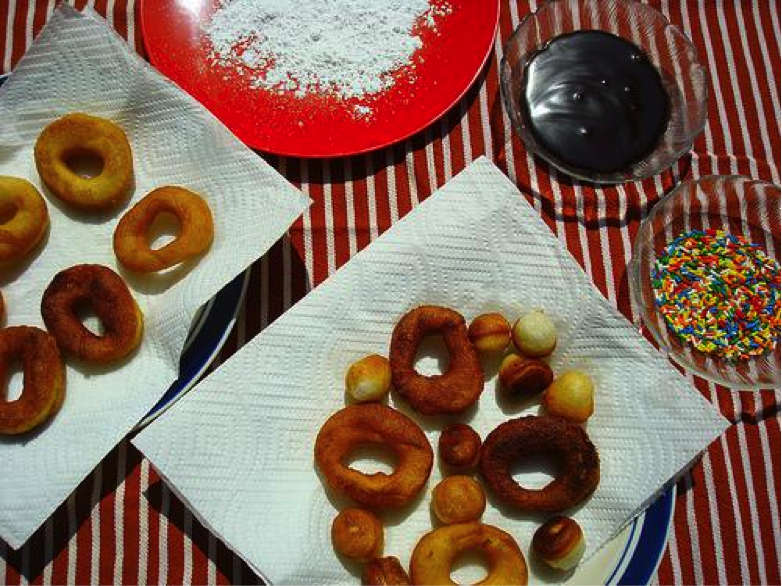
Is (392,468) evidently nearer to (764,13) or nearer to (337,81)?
(337,81)

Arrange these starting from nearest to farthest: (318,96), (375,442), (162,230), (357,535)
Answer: (357,535) < (375,442) < (162,230) < (318,96)

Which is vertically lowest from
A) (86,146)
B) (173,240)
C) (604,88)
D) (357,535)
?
(357,535)

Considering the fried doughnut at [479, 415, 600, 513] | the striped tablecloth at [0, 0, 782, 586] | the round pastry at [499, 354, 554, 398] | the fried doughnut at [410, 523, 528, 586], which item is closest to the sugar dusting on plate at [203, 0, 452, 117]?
the striped tablecloth at [0, 0, 782, 586]

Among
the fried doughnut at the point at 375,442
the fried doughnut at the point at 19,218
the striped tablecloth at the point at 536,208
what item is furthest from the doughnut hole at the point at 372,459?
the fried doughnut at the point at 19,218

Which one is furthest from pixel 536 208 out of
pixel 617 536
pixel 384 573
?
pixel 384 573

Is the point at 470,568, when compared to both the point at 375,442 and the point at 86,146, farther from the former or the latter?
the point at 86,146

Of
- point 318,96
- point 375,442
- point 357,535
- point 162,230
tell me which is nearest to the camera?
point 357,535
